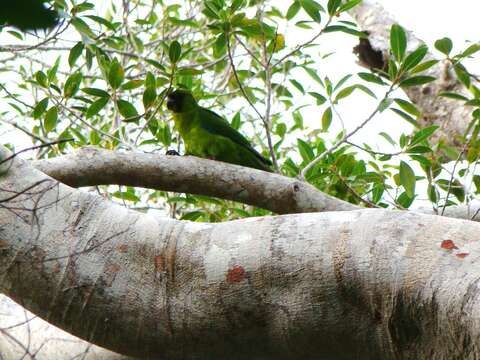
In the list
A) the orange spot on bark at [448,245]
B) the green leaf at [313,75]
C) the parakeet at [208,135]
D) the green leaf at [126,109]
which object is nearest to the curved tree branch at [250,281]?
the orange spot on bark at [448,245]

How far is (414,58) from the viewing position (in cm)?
340

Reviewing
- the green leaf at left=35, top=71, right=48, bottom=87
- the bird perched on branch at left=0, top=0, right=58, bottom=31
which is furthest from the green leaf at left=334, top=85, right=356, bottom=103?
the bird perched on branch at left=0, top=0, right=58, bottom=31

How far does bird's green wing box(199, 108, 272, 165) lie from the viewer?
494cm

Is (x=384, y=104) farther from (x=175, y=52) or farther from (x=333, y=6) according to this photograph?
(x=175, y=52)

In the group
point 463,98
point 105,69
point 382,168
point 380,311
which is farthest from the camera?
point 382,168

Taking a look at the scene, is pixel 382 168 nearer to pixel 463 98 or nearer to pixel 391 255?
pixel 463 98

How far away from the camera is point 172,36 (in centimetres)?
636

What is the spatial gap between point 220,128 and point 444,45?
1923mm

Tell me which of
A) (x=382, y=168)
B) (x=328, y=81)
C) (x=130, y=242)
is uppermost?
(x=328, y=81)

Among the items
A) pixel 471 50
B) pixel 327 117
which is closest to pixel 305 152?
pixel 327 117

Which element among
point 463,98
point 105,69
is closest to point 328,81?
point 463,98

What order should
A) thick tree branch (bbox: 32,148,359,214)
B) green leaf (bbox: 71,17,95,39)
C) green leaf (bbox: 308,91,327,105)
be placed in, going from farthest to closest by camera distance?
green leaf (bbox: 308,91,327,105), green leaf (bbox: 71,17,95,39), thick tree branch (bbox: 32,148,359,214)

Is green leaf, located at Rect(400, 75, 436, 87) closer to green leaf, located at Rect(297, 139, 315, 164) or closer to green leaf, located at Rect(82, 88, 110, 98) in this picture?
green leaf, located at Rect(297, 139, 315, 164)

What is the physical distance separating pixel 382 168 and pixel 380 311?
10.5 ft
